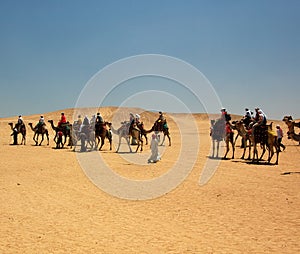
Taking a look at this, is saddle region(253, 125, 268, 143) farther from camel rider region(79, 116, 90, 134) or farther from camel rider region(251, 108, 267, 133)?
camel rider region(79, 116, 90, 134)

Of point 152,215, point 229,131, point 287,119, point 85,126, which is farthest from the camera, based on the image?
point 85,126

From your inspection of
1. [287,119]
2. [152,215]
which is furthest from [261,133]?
[152,215]

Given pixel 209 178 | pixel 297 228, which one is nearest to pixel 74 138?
pixel 209 178

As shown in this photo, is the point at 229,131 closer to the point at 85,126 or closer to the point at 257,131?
the point at 257,131

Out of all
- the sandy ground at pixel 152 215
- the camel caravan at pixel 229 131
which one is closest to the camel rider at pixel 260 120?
the camel caravan at pixel 229 131

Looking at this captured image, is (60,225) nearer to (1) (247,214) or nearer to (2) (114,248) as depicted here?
(2) (114,248)

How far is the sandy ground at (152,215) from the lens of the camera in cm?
734

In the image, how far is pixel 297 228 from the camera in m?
8.45

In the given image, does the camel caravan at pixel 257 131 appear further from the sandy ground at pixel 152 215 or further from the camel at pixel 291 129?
the sandy ground at pixel 152 215

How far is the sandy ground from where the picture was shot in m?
7.34

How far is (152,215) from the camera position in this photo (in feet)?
31.7

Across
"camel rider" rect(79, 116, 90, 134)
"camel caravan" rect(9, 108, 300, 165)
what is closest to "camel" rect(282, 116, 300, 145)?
"camel caravan" rect(9, 108, 300, 165)

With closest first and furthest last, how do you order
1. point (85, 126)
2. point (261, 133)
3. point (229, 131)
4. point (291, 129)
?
point (291, 129)
point (261, 133)
point (229, 131)
point (85, 126)

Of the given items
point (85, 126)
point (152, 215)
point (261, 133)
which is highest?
point (85, 126)
